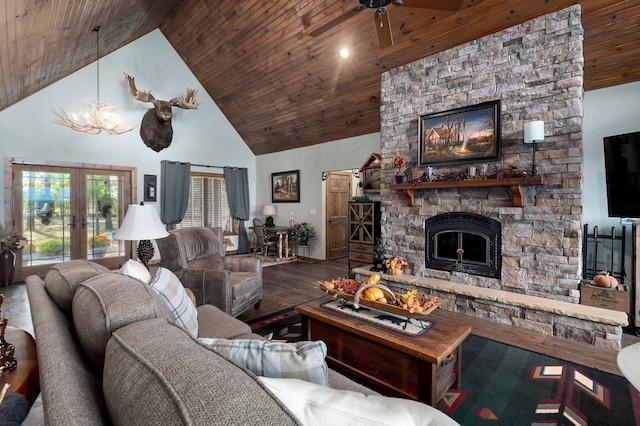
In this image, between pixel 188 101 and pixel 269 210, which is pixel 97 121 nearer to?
pixel 188 101

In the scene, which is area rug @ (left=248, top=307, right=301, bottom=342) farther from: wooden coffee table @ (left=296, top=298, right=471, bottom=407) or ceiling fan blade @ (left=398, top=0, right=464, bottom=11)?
ceiling fan blade @ (left=398, top=0, right=464, bottom=11)

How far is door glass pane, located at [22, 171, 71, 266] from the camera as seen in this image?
5.33 meters

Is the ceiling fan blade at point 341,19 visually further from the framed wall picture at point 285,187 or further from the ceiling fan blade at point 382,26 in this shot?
the framed wall picture at point 285,187

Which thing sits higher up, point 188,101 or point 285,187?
point 188,101

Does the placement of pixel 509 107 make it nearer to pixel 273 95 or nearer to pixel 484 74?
pixel 484 74

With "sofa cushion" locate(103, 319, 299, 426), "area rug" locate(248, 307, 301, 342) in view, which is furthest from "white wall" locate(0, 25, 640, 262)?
"sofa cushion" locate(103, 319, 299, 426)

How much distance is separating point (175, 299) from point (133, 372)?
964 millimetres

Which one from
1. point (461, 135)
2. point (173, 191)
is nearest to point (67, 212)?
point (173, 191)

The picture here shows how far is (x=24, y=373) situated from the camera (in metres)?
1.15

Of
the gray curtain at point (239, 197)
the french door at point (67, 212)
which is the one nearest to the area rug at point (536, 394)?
the gray curtain at point (239, 197)

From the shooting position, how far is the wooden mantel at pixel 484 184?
3216mm

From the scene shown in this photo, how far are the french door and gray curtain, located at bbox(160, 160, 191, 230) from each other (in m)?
0.64

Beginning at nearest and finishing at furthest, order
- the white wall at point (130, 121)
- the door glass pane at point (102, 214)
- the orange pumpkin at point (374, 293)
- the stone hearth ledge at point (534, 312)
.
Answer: the orange pumpkin at point (374, 293) → the stone hearth ledge at point (534, 312) → the white wall at point (130, 121) → the door glass pane at point (102, 214)

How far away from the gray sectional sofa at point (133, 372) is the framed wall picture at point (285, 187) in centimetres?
639
